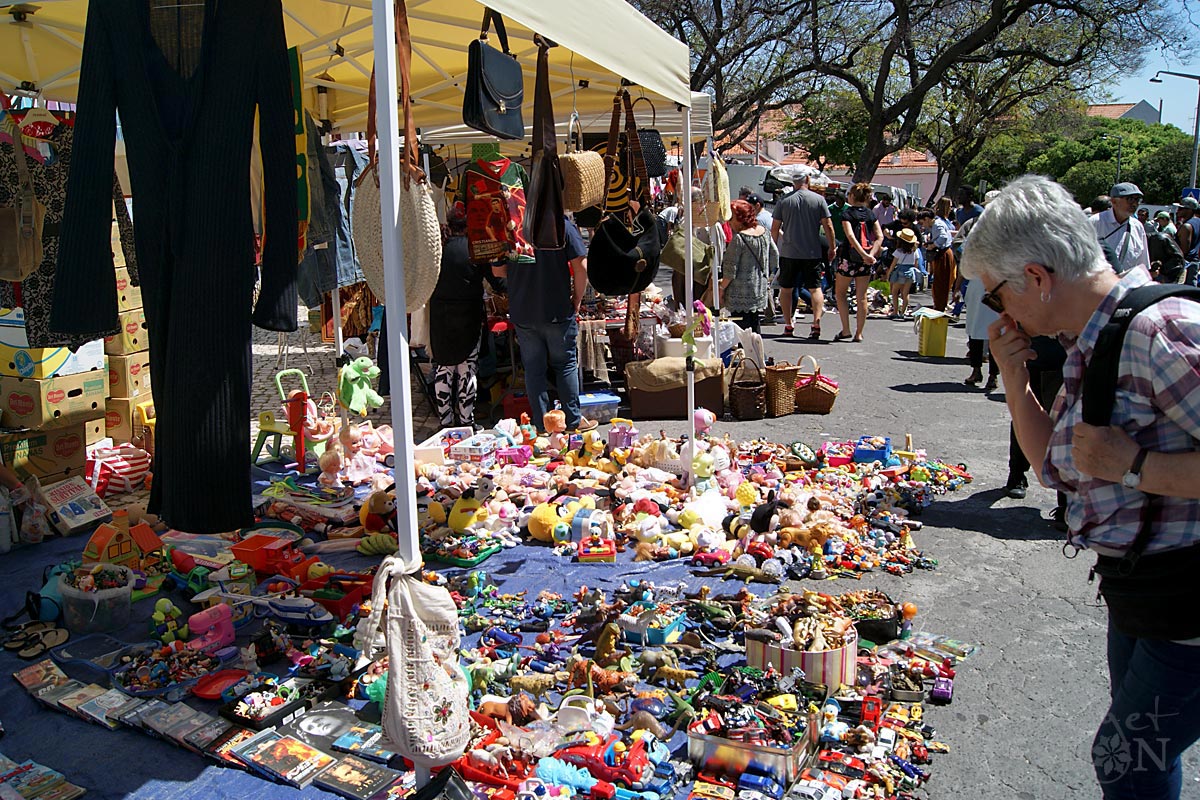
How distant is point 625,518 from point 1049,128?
33.9 m

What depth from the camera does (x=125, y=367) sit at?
6.76 m

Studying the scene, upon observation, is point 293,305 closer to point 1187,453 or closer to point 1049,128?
point 1187,453

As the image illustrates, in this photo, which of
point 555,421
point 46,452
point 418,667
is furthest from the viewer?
point 555,421

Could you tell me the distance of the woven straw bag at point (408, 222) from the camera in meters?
2.79

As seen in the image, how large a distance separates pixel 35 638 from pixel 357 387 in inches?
121

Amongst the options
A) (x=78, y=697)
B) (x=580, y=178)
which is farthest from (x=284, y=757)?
(x=580, y=178)

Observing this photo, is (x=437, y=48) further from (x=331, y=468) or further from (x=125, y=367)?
(x=125, y=367)

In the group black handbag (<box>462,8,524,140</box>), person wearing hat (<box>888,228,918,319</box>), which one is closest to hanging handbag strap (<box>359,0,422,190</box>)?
black handbag (<box>462,8,524,140</box>)

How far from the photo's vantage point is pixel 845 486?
5.81 metres

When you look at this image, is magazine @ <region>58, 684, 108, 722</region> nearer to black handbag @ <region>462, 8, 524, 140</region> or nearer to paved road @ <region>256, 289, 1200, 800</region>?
black handbag @ <region>462, 8, 524, 140</region>

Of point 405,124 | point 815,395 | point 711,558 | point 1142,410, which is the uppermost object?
point 405,124

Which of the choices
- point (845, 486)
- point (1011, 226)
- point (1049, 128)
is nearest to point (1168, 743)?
point (1011, 226)

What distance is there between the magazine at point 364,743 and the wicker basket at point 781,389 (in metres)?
5.38

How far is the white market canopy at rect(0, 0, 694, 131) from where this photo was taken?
3.80 m
